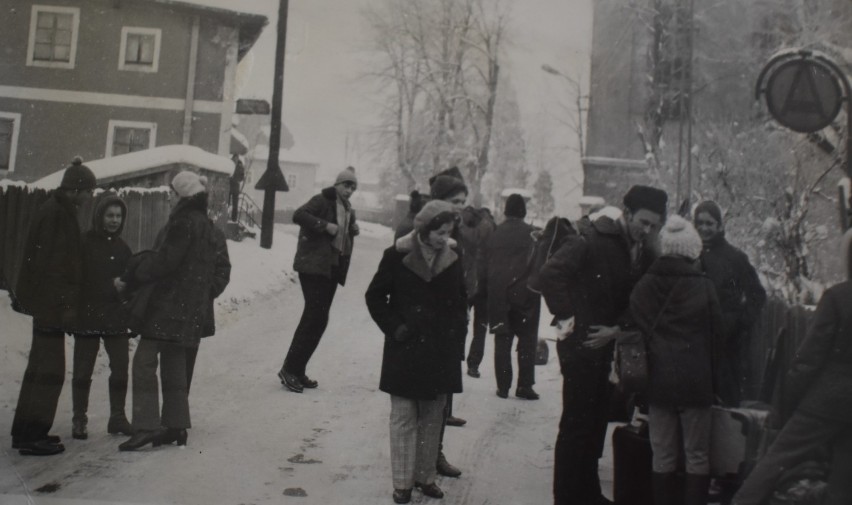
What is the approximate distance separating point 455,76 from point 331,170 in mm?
1169

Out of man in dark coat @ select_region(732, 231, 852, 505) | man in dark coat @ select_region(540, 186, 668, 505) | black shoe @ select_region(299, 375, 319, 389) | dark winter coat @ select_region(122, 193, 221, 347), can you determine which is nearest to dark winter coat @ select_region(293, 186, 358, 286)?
black shoe @ select_region(299, 375, 319, 389)

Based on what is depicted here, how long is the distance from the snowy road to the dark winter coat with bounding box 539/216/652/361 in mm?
928

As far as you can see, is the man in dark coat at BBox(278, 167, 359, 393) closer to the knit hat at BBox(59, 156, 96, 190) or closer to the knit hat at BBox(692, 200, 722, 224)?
the knit hat at BBox(59, 156, 96, 190)

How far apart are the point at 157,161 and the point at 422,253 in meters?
2.32

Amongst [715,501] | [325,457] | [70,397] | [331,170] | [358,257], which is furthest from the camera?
[358,257]

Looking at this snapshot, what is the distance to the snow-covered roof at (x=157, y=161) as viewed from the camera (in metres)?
4.43

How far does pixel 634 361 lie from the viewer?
118 inches

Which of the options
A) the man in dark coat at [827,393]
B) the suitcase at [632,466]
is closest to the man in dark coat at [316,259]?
the suitcase at [632,466]

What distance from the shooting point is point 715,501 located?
11.3ft

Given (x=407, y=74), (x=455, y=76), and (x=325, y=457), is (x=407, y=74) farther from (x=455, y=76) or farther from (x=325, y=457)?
(x=325, y=457)

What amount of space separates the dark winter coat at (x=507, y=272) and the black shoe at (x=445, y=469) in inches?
86.9

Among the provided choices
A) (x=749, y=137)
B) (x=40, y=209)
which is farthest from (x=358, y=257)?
(x=749, y=137)

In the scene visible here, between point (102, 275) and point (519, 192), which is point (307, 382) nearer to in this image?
point (102, 275)

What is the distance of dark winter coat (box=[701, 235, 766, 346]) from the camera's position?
13.4 ft
